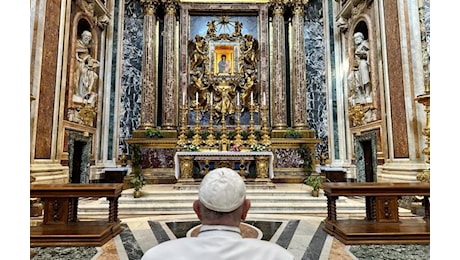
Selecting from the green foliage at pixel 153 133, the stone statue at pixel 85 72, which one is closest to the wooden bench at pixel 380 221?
the green foliage at pixel 153 133

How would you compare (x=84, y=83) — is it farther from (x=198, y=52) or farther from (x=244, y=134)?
(x=244, y=134)

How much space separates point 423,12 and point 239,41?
Result: 19.6 feet

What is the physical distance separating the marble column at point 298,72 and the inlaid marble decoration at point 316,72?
380 millimetres

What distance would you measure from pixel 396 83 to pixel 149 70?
24.6 feet

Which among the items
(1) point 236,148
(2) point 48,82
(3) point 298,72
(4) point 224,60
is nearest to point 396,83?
(3) point 298,72

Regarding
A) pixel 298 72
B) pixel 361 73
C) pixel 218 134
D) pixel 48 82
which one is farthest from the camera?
pixel 298 72

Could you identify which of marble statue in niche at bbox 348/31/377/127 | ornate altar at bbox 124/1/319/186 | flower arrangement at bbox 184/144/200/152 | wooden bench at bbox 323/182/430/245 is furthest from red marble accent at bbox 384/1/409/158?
flower arrangement at bbox 184/144/200/152

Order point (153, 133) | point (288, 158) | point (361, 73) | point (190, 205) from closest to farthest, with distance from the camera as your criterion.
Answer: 1. point (190, 205)
2. point (361, 73)
3. point (153, 133)
4. point (288, 158)

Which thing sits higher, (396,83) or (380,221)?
(396,83)

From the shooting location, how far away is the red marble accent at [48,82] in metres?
6.63

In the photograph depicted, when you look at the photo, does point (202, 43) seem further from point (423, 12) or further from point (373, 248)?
point (373, 248)

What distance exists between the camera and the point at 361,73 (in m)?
8.62

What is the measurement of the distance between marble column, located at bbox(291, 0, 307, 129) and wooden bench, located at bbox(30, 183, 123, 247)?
23.6ft

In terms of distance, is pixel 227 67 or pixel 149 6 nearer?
pixel 149 6
